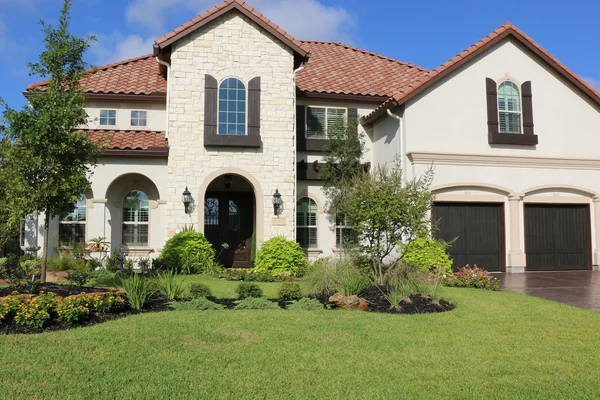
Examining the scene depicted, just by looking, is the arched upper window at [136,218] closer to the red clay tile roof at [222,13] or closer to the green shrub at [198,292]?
the red clay tile roof at [222,13]

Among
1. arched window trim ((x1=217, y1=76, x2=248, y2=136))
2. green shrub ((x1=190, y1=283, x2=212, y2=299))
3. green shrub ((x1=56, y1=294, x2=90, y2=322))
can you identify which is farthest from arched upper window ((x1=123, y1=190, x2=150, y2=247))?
green shrub ((x1=56, y1=294, x2=90, y2=322))

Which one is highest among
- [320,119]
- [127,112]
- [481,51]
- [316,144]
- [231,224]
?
[481,51]

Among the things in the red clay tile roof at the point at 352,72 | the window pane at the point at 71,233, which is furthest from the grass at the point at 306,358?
the red clay tile roof at the point at 352,72

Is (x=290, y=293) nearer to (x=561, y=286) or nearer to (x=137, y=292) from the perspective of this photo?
(x=137, y=292)

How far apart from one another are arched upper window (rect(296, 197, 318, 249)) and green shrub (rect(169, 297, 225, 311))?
9.13m

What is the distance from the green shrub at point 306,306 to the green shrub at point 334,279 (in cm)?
96

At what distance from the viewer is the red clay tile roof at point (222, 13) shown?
1526cm

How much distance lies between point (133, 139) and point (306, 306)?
10144 mm

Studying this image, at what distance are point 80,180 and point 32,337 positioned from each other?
3981mm

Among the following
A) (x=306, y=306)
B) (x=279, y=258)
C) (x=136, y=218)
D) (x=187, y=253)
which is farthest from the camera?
(x=136, y=218)

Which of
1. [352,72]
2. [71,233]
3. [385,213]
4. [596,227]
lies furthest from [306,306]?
[352,72]

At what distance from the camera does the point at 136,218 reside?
1702 cm

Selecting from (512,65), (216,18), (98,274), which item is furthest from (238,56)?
(512,65)

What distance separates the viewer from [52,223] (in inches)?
642
